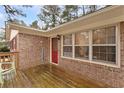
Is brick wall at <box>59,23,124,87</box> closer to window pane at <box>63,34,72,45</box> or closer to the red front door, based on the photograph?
window pane at <box>63,34,72,45</box>

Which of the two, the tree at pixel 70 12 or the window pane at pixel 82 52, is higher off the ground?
the tree at pixel 70 12

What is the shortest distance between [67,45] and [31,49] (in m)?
2.59

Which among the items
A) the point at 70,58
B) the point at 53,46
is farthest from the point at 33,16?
the point at 70,58

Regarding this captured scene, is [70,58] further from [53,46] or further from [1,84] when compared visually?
[1,84]

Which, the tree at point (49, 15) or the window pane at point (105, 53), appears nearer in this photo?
the window pane at point (105, 53)

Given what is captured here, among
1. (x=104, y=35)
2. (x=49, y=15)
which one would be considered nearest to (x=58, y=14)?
(x=49, y=15)

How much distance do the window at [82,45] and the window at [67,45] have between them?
63 cm

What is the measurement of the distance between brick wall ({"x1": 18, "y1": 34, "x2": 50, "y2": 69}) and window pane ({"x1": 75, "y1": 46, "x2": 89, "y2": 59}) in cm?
338

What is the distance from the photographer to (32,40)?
958 centimetres

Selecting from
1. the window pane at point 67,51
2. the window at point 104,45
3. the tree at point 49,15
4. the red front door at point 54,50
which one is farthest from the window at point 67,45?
the tree at point 49,15

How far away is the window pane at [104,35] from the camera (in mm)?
5023

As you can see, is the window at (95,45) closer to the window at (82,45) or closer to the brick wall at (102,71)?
the window at (82,45)

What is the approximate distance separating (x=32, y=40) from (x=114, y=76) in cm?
616

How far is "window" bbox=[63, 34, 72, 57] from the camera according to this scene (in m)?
7.95
